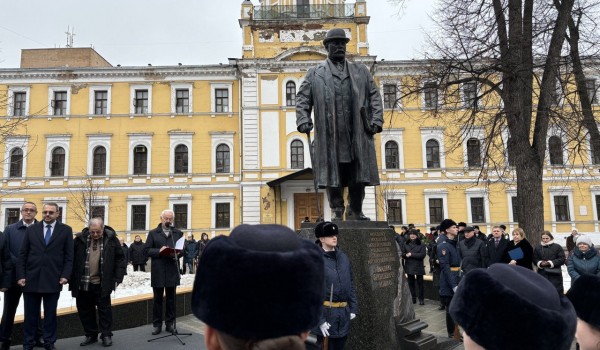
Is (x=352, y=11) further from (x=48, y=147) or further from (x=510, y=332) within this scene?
(x=510, y=332)

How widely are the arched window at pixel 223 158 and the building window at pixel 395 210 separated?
11232 mm

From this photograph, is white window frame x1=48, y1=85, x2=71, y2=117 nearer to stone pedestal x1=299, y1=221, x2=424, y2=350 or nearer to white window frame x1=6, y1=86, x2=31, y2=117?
white window frame x1=6, y1=86, x2=31, y2=117

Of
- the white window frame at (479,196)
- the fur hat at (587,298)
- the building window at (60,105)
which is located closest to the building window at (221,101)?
the building window at (60,105)

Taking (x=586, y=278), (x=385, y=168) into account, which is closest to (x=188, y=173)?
(x=385, y=168)

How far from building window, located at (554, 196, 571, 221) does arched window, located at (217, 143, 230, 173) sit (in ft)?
73.2

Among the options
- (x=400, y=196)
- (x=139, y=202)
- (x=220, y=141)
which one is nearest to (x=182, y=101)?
(x=220, y=141)

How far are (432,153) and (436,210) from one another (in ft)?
13.2

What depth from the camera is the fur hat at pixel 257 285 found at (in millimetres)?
1497

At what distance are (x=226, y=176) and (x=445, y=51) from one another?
20.1 meters

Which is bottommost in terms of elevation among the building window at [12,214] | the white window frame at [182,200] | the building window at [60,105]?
the building window at [12,214]

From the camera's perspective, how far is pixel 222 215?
3078 cm

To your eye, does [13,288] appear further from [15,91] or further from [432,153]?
[15,91]

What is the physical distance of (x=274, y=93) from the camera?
3052cm

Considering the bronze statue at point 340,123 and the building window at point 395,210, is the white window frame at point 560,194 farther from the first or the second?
the bronze statue at point 340,123
